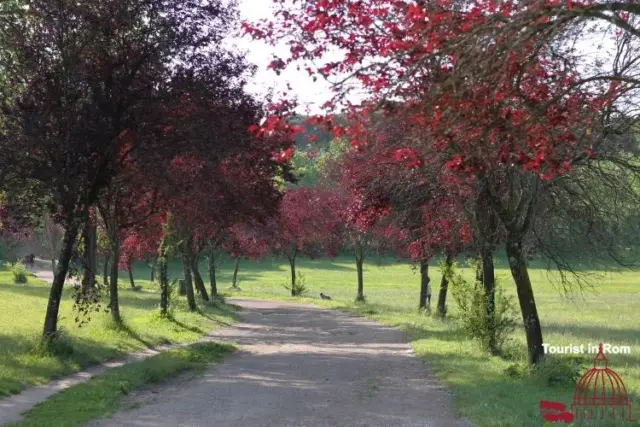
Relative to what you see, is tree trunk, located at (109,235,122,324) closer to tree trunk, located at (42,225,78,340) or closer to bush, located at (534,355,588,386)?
tree trunk, located at (42,225,78,340)

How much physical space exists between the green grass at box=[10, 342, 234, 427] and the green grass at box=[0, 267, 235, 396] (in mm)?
961

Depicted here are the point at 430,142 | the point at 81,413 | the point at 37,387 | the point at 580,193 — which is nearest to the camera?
the point at 430,142

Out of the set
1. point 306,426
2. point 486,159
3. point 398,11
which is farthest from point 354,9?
point 306,426

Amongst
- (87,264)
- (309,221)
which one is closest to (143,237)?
(87,264)

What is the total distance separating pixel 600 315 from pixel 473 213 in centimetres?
2528

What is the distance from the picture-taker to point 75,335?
18109 mm

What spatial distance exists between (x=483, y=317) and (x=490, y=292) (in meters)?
0.60

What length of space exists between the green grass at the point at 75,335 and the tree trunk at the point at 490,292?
8.34m

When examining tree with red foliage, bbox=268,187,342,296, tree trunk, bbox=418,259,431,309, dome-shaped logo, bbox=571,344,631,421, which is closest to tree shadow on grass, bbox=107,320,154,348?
dome-shaped logo, bbox=571,344,631,421

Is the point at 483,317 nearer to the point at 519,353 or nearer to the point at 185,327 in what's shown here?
the point at 519,353

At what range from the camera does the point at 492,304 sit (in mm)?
16641

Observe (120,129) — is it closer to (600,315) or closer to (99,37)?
(99,37)

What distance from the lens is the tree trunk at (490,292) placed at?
16.6 m

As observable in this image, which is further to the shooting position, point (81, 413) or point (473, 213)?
point (473, 213)
